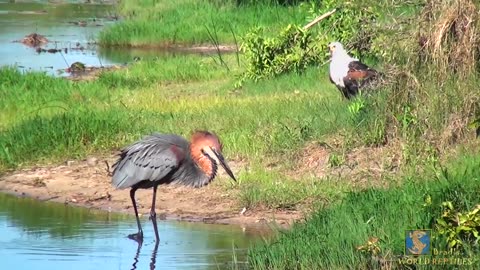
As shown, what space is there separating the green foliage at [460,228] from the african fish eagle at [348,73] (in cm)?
509

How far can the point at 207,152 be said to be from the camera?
956 centimetres

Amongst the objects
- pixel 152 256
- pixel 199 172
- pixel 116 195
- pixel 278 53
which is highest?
pixel 199 172

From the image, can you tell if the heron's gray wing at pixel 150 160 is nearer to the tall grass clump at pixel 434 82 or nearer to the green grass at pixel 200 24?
the tall grass clump at pixel 434 82

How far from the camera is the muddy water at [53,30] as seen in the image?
20984 millimetres

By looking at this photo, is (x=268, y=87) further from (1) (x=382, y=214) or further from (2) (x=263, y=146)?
(1) (x=382, y=214)

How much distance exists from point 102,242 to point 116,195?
6.30ft

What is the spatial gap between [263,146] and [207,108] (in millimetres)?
2308

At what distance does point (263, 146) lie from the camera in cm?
1142

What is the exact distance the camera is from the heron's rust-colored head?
9500mm

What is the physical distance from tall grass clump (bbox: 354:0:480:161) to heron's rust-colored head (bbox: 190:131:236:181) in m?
1.95

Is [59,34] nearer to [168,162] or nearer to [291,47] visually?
[291,47]

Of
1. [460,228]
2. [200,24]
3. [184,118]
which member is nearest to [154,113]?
[184,118]

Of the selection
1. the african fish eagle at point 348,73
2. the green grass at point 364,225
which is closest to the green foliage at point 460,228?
the green grass at point 364,225

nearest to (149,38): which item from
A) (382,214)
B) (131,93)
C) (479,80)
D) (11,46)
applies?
(11,46)
